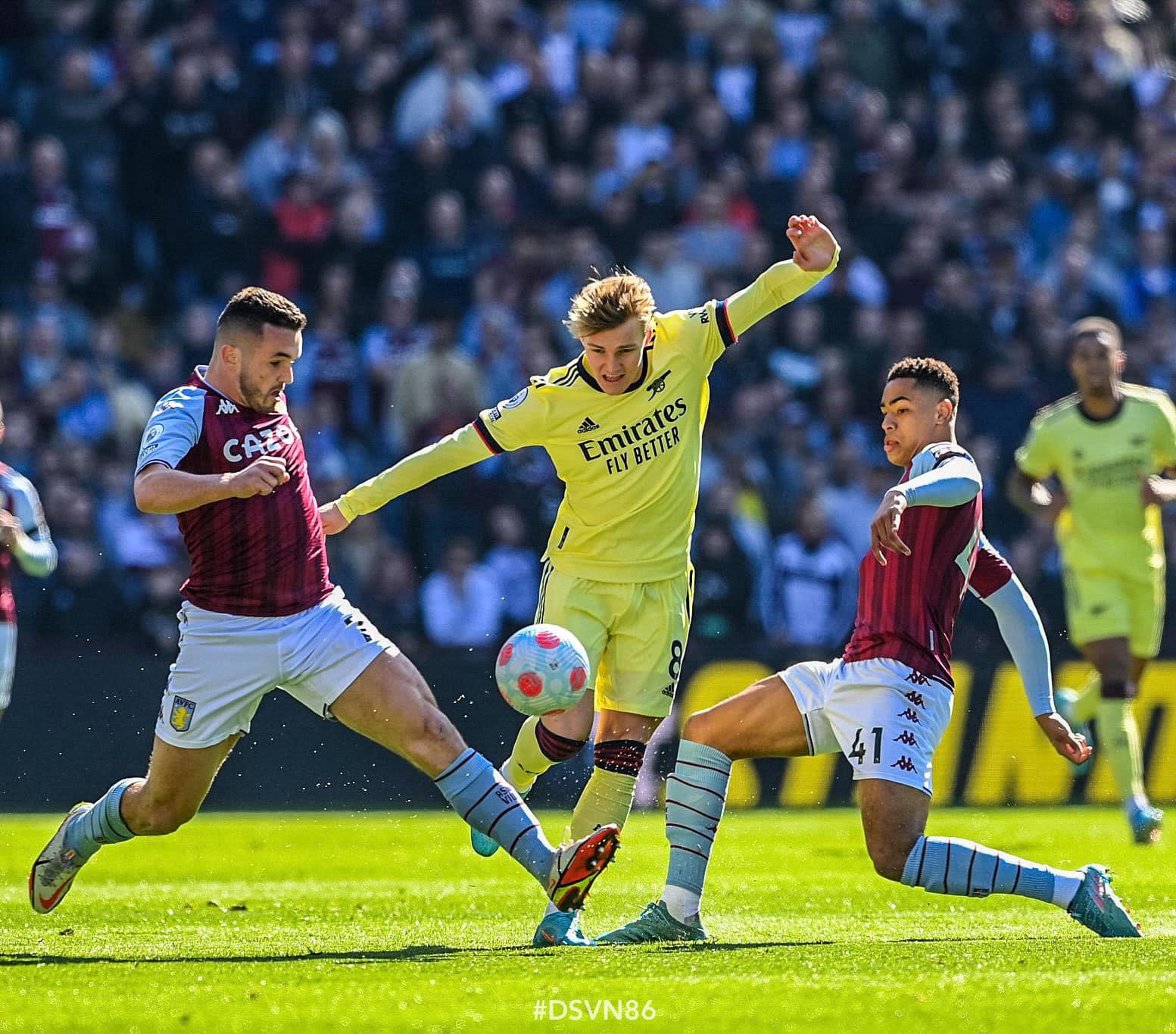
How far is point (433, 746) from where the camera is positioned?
7246 millimetres

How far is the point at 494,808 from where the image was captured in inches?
283

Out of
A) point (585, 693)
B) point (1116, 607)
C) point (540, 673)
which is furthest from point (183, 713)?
point (1116, 607)

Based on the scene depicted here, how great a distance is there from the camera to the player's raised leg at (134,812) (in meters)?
7.37

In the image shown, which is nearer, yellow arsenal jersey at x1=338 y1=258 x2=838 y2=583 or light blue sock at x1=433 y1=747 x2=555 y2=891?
light blue sock at x1=433 y1=747 x2=555 y2=891

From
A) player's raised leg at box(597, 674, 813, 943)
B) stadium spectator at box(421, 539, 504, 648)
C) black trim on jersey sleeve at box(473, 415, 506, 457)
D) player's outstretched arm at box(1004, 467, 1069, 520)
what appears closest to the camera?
player's raised leg at box(597, 674, 813, 943)

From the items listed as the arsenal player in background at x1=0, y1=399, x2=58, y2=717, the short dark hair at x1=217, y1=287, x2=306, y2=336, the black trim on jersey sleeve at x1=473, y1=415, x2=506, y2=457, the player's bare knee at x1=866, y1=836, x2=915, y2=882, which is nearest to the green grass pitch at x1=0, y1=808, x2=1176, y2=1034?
the player's bare knee at x1=866, y1=836, x2=915, y2=882

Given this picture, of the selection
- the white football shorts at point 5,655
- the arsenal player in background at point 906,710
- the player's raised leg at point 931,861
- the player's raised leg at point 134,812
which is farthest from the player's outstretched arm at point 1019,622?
the white football shorts at point 5,655

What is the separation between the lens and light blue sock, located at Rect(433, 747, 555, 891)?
7086 millimetres

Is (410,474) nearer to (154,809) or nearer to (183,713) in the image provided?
(183,713)

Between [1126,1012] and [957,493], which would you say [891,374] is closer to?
[957,493]

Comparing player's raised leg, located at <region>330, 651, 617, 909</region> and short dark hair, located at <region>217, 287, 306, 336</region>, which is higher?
short dark hair, located at <region>217, 287, 306, 336</region>

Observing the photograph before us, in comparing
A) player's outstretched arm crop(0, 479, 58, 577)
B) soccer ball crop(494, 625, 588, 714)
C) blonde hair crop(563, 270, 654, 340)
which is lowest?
soccer ball crop(494, 625, 588, 714)

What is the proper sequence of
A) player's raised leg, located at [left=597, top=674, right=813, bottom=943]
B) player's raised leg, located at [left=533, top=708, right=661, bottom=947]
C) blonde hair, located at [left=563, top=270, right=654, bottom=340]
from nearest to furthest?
player's raised leg, located at [left=597, top=674, right=813, bottom=943] → blonde hair, located at [left=563, top=270, right=654, bottom=340] → player's raised leg, located at [left=533, top=708, right=661, bottom=947]

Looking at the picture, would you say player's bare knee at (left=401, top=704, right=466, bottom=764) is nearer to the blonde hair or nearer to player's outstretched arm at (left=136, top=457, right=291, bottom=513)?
player's outstretched arm at (left=136, top=457, right=291, bottom=513)
